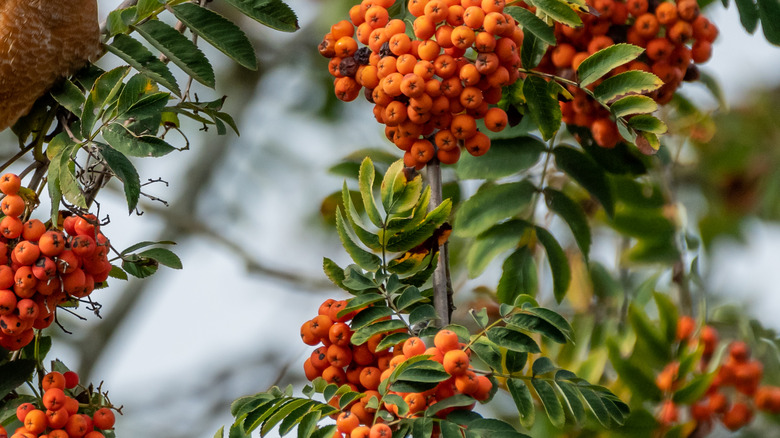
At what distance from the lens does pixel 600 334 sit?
2781 millimetres

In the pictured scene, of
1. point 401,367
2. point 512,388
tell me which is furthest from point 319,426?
point 512,388

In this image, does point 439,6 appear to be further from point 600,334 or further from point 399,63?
point 600,334

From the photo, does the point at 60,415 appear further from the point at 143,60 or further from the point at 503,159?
the point at 503,159

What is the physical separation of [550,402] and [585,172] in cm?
77

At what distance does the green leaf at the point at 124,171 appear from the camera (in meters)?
1.41

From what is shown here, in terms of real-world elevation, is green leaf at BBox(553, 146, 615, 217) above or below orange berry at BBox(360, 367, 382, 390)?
above

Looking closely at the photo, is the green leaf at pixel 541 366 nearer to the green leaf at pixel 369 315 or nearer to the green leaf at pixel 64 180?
the green leaf at pixel 369 315

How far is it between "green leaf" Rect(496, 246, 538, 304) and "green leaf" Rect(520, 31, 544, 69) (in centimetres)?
50

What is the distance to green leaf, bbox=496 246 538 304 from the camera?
1.98 metres

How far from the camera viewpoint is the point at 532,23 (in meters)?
1.58

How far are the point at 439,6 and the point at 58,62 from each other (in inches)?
28.1

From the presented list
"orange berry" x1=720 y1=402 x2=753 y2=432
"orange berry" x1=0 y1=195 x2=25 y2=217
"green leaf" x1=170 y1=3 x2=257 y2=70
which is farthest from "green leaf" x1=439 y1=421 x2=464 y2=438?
"orange berry" x1=720 y1=402 x2=753 y2=432

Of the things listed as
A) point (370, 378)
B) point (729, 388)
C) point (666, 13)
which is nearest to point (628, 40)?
point (666, 13)

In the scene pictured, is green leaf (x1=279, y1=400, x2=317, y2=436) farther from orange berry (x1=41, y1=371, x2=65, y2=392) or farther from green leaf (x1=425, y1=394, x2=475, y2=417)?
orange berry (x1=41, y1=371, x2=65, y2=392)
